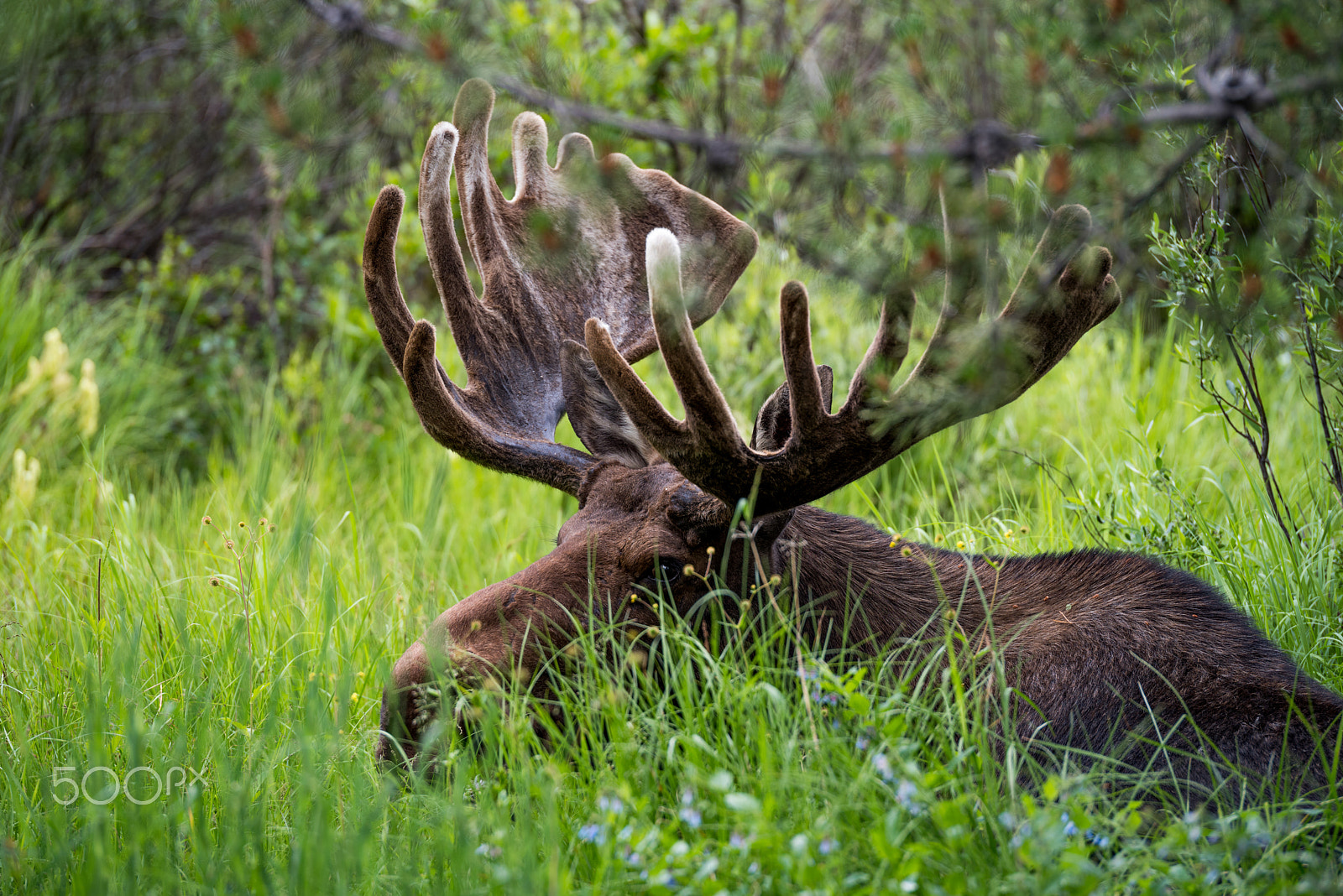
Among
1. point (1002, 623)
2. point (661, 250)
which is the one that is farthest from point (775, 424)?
point (1002, 623)

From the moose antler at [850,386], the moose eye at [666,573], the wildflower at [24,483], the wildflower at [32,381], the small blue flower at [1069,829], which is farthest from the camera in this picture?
the wildflower at [32,381]

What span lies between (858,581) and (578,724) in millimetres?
815

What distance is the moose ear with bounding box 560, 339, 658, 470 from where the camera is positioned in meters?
3.11

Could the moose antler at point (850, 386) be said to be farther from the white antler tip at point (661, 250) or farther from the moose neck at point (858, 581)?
the moose neck at point (858, 581)

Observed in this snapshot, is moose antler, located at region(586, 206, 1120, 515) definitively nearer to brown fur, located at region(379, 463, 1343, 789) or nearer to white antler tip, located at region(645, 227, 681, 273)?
white antler tip, located at region(645, 227, 681, 273)

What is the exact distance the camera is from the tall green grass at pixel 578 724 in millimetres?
1914

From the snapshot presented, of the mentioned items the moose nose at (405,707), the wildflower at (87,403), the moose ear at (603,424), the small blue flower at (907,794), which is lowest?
the wildflower at (87,403)

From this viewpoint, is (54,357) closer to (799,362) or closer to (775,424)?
(775,424)

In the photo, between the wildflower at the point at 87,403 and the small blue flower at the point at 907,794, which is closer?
the small blue flower at the point at 907,794

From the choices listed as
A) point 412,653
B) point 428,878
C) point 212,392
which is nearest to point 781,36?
point 212,392

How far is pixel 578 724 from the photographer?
8.23 feet

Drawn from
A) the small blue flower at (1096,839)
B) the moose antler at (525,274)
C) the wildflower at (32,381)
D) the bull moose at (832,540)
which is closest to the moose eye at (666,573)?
the bull moose at (832,540)

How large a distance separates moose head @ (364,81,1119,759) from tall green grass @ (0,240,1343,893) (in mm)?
166

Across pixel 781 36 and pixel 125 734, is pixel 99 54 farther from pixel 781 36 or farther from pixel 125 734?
pixel 125 734
